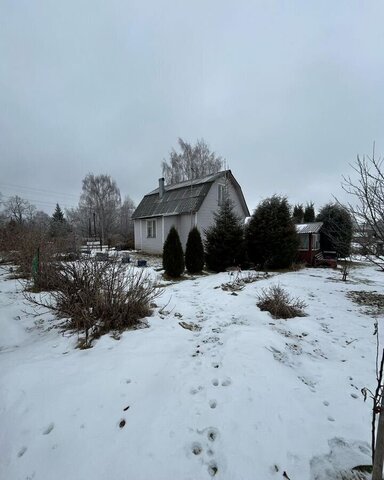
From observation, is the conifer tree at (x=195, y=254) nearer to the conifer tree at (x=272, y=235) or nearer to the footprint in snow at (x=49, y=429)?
the conifer tree at (x=272, y=235)

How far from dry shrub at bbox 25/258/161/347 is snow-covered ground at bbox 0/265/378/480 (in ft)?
1.06

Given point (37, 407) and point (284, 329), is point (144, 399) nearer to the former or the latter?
point (37, 407)

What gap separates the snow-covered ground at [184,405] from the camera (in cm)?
181

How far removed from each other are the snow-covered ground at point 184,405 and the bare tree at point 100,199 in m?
37.7

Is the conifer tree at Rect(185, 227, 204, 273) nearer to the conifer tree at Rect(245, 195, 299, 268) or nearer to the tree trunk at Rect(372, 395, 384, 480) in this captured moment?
the conifer tree at Rect(245, 195, 299, 268)

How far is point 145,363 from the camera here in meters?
2.93

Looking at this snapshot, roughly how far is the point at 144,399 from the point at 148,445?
480 millimetres

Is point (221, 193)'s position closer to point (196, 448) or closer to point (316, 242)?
point (316, 242)

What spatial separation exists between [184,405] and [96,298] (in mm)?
2303

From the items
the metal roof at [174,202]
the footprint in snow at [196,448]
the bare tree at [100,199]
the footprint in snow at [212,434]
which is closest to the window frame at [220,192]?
the metal roof at [174,202]

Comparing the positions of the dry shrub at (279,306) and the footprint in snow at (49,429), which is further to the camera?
the dry shrub at (279,306)

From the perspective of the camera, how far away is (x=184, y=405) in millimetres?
2314

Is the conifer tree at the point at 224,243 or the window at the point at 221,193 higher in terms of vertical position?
the window at the point at 221,193

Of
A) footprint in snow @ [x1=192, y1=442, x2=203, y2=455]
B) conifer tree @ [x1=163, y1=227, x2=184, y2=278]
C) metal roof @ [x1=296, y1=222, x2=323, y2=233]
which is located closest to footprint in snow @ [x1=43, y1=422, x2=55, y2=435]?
footprint in snow @ [x1=192, y1=442, x2=203, y2=455]
